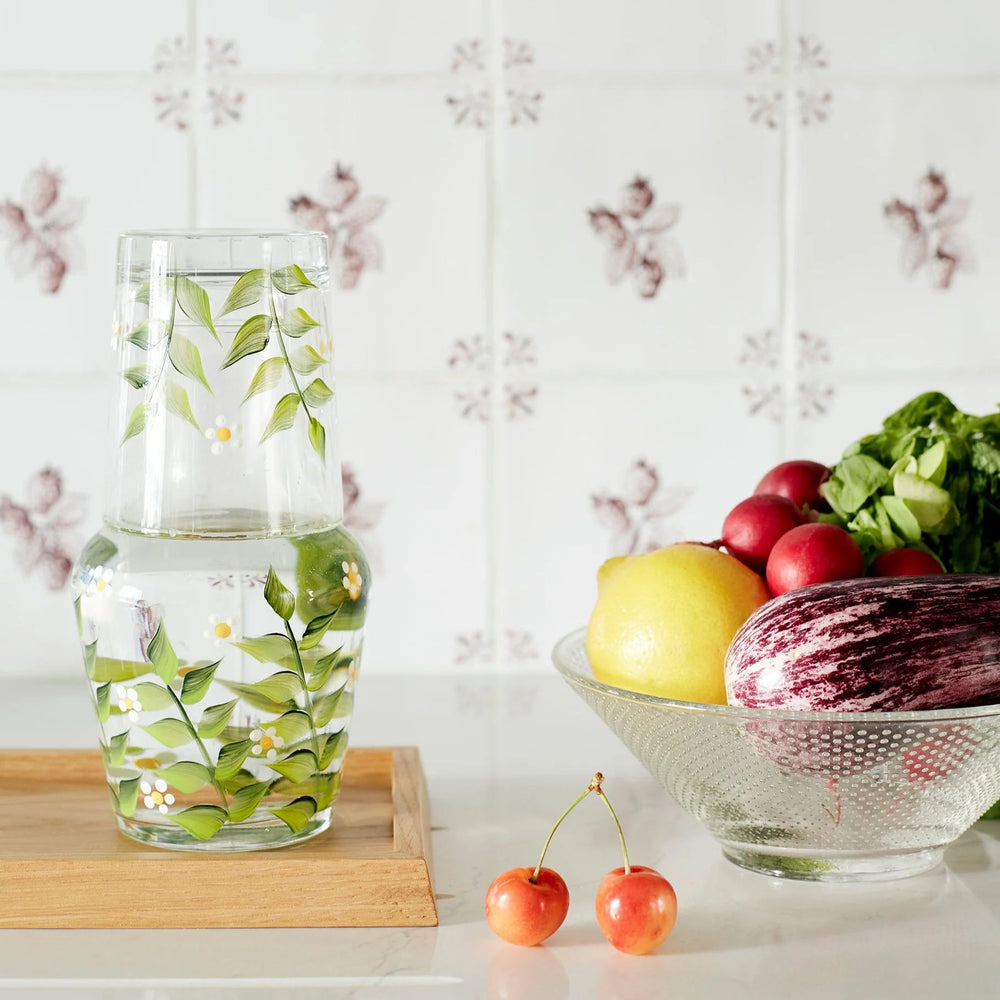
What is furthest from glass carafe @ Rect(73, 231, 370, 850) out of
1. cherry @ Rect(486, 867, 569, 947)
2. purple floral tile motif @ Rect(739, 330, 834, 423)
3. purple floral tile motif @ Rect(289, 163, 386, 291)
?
purple floral tile motif @ Rect(739, 330, 834, 423)

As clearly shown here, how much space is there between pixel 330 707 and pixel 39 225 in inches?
25.3

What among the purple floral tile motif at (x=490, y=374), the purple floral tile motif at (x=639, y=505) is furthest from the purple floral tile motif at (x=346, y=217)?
the purple floral tile motif at (x=639, y=505)

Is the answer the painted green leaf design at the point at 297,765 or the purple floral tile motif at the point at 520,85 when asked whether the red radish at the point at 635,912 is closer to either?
the painted green leaf design at the point at 297,765

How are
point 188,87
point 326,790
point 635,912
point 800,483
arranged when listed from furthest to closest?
point 188,87
point 800,483
point 326,790
point 635,912

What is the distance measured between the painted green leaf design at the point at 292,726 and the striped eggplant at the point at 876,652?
0.22 meters

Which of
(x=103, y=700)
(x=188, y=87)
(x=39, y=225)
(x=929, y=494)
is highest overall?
(x=188, y=87)

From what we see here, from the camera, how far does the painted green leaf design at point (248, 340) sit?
0.68 meters

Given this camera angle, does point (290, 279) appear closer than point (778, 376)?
Yes

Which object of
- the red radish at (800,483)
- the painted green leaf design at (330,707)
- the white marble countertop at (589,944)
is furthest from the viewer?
the red radish at (800,483)

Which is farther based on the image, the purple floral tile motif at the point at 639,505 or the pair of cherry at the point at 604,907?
the purple floral tile motif at the point at 639,505

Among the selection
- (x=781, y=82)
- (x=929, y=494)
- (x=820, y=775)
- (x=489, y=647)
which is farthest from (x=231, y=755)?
(x=781, y=82)

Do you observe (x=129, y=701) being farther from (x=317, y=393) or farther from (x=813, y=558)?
(x=813, y=558)

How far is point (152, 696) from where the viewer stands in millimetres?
678

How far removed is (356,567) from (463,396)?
0.48 metres
